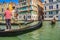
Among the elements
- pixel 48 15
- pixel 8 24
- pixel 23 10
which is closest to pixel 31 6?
pixel 23 10

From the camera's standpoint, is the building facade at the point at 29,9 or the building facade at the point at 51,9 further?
the building facade at the point at 51,9

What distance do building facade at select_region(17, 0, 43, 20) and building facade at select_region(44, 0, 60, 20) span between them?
0.79m

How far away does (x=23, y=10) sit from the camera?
53.8 ft

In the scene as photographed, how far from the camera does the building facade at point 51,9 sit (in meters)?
17.3

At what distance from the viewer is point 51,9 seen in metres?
17.8

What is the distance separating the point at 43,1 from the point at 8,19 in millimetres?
13671

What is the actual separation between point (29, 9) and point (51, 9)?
3.06 metres

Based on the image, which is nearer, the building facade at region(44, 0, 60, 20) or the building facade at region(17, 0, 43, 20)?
the building facade at region(17, 0, 43, 20)

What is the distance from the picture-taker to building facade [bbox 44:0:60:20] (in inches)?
681

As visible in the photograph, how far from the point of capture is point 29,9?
1563 cm

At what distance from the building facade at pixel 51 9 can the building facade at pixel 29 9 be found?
79 cm

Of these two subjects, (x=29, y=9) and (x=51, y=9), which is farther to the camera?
(x=51, y=9)

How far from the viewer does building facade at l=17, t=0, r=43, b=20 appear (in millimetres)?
15591

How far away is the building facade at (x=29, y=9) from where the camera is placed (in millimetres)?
15591
